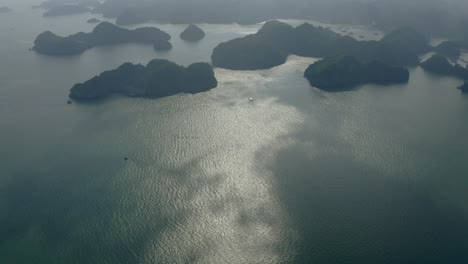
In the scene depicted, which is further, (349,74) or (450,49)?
(450,49)

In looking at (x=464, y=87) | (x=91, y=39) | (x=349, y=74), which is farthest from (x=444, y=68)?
(x=91, y=39)

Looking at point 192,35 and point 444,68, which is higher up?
point 444,68

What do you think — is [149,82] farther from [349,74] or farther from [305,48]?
[305,48]

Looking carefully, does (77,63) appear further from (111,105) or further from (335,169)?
(335,169)

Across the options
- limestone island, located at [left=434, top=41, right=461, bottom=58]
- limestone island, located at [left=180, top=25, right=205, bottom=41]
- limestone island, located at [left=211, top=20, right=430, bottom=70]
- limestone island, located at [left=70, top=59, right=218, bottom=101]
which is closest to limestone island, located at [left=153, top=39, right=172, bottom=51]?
limestone island, located at [left=180, top=25, right=205, bottom=41]

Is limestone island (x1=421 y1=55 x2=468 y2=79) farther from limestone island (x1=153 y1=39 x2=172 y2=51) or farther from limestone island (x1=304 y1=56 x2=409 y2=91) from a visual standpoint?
limestone island (x1=153 y1=39 x2=172 y2=51)
